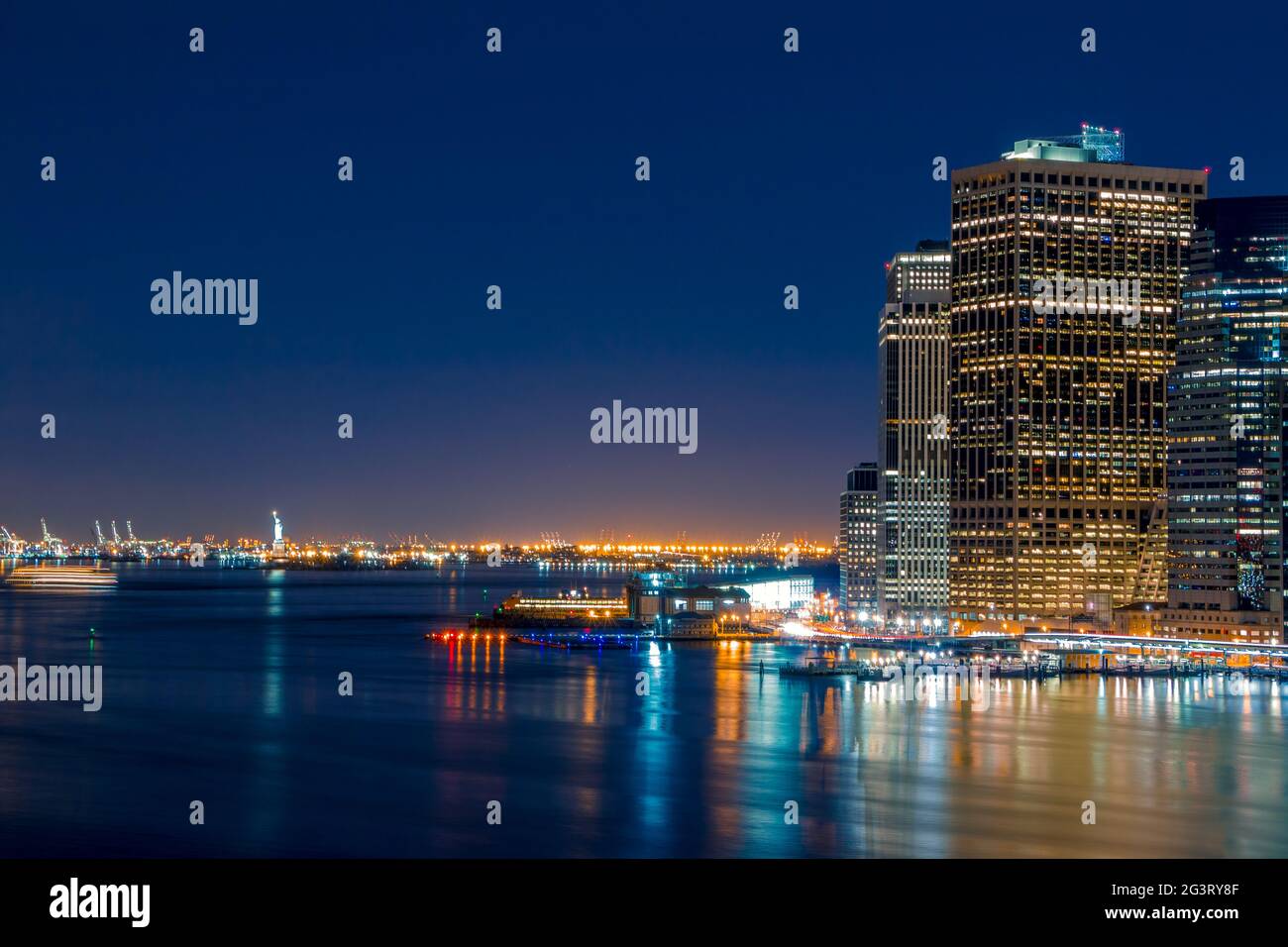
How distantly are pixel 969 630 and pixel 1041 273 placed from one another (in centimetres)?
2317

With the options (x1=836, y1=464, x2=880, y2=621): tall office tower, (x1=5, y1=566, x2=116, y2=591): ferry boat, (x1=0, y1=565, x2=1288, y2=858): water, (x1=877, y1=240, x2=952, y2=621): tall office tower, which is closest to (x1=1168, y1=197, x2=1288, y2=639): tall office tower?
(x1=0, y1=565, x2=1288, y2=858): water

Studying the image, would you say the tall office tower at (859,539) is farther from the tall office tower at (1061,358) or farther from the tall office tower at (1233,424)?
the tall office tower at (1233,424)

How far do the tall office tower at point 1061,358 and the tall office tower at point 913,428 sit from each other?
978cm

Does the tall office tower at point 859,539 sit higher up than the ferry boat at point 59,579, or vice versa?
the tall office tower at point 859,539

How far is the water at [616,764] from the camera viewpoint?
107 ft

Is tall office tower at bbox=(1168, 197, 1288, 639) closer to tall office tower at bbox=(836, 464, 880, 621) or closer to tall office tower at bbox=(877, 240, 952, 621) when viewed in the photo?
tall office tower at bbox=(877, 240, 952, 621)

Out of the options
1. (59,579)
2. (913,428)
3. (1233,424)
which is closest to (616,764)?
(1233,424)

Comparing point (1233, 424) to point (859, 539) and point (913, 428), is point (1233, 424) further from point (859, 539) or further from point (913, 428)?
point (859, 539)

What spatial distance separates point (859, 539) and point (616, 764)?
80.0 m

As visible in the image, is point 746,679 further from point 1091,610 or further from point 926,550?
point 926,550

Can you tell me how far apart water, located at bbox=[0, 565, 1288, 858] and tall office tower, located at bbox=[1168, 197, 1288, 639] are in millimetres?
13585

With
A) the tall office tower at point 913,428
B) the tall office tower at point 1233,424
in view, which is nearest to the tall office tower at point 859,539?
the tall office tower at point 913,428
